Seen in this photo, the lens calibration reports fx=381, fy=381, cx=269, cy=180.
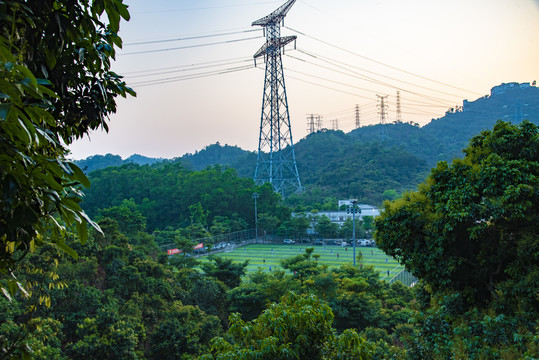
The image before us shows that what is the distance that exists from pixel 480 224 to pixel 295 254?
28.7 metres

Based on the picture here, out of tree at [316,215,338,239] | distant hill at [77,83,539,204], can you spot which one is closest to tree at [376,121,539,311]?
tree at [316,215,338,239]

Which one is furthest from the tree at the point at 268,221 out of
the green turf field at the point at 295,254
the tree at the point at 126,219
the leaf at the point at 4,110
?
the leaf at the point at 4,110

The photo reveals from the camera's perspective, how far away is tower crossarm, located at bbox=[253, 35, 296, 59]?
3975 centimetres

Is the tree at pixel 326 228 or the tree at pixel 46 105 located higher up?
the tree at pixel 46 105

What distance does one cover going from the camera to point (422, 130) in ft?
309

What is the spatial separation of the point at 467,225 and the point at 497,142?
171 cm

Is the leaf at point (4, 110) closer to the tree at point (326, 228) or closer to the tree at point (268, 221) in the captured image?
the tree at point (326, 228)

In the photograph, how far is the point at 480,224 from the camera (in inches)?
269

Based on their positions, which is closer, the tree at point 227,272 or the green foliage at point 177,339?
the green foliage at point 177,339

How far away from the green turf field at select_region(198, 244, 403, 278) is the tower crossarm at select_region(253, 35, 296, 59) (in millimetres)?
21646

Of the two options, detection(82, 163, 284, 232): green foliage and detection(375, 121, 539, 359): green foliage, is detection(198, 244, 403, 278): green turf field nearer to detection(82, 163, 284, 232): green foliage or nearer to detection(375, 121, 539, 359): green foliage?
detection(82, 163, 284, 232): green foliage

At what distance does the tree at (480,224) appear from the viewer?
651 centimetres

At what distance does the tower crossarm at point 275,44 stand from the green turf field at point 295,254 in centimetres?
2165

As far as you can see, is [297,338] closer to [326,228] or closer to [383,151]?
[326,228]
